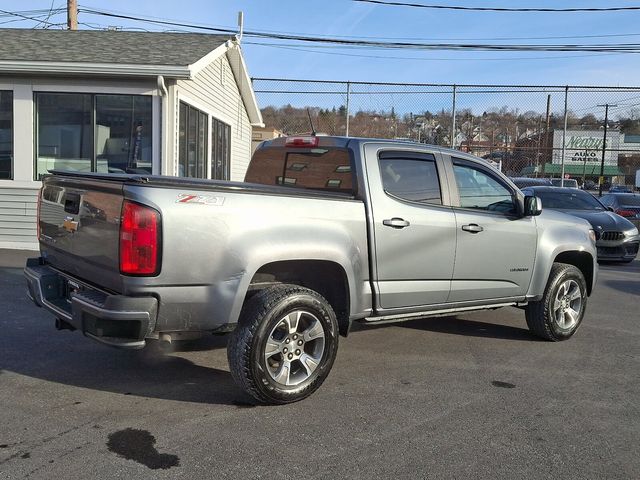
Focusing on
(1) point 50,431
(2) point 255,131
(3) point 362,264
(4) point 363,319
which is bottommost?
(1) point 50,431

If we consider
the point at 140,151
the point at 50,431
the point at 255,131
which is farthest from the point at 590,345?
the point at 255,131

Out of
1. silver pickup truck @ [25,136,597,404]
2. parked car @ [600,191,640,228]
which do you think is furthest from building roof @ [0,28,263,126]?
parked car @ [600,191,640,228]

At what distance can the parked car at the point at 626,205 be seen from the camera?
14.5 meters

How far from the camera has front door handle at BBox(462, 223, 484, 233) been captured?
517 cm

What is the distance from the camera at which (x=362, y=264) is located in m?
4.54

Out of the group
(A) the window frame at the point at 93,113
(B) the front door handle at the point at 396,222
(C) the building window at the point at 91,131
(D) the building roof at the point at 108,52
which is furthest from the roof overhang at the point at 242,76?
(B) the front door handle at the point at 396,222

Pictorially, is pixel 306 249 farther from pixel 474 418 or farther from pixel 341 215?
pixel 474 418

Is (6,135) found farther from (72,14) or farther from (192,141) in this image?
(72,14)

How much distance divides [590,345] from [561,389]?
63.4 inches

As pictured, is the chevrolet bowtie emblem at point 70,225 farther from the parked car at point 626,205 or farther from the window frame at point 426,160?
the parked car at point 626,205

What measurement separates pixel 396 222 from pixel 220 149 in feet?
37.6

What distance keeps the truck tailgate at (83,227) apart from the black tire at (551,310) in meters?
4.15

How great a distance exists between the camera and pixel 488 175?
5.58 m

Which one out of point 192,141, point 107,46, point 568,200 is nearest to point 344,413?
point 192,141
